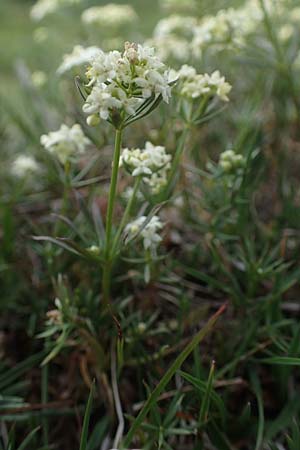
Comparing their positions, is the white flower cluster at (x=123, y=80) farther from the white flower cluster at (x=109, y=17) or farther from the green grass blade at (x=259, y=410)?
the white flower cluster at (x=109, y=17)

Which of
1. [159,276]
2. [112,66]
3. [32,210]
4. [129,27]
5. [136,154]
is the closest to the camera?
[112,66]

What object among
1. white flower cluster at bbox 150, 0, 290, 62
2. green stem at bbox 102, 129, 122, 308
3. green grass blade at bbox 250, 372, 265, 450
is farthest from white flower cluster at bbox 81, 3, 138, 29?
green grass blade at bbox 250, 372, 265, 450

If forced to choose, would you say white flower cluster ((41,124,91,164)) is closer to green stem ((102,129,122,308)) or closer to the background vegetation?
the background vegetation

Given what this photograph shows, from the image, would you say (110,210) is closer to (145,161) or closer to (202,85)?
(145,161)

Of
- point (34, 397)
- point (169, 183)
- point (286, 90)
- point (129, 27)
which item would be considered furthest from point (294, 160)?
point (34, 397)

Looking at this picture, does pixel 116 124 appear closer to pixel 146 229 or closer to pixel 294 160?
pixel 146 229
